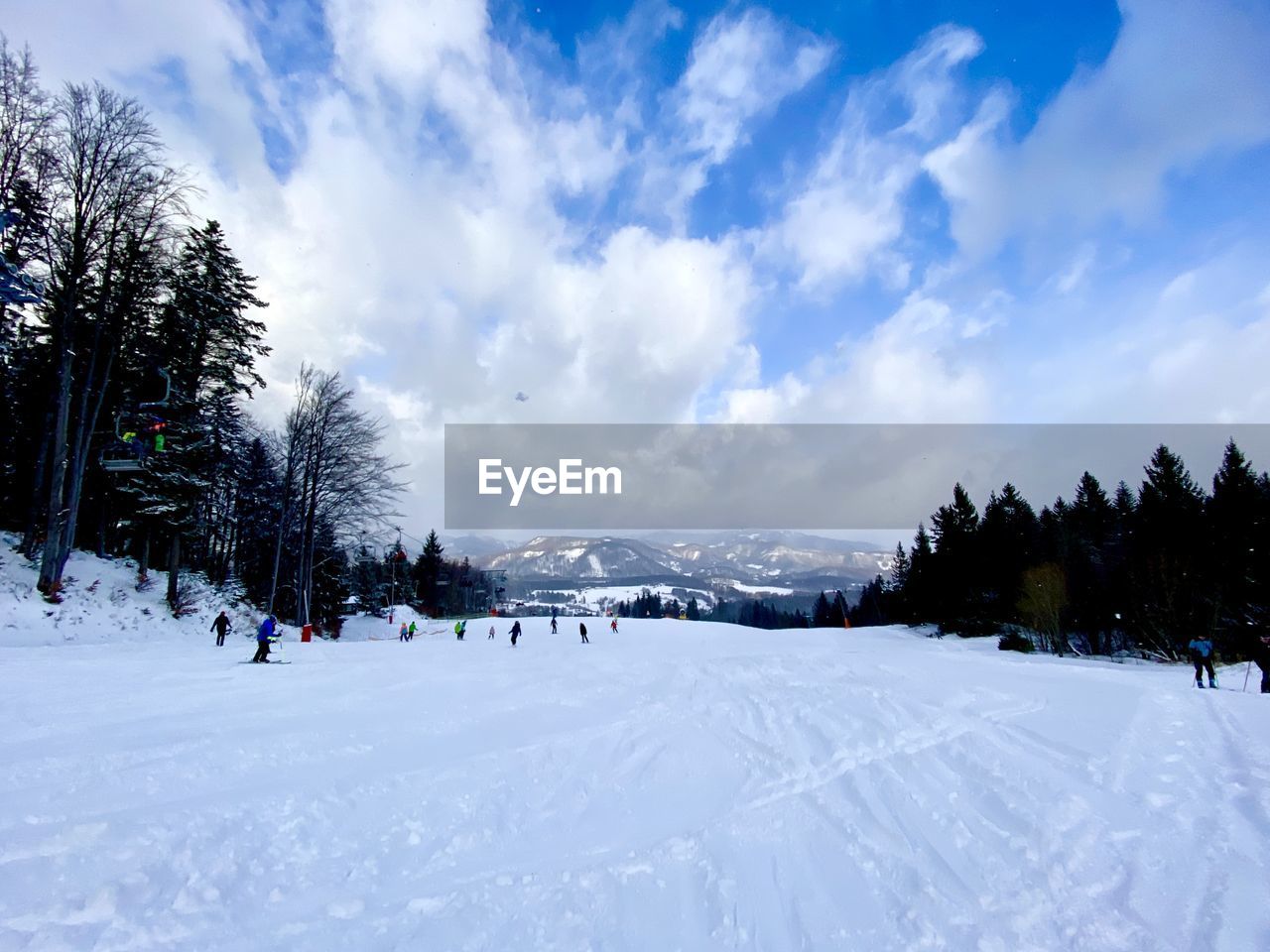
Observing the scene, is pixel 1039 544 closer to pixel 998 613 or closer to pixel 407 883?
pixel 998 613

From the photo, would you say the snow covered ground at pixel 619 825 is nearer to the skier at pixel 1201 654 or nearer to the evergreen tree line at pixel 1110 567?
the skier at pixel 1201 654

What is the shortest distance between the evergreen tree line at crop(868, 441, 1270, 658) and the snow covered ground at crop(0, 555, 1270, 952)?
592 inches

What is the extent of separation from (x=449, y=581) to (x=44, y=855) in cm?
8338

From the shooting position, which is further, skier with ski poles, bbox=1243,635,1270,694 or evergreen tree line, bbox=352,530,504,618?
evergreen tree line, bbox=352,530,504,618

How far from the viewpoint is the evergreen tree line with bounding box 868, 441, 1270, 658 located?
28047 millimetres

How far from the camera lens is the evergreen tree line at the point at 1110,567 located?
2805 cm

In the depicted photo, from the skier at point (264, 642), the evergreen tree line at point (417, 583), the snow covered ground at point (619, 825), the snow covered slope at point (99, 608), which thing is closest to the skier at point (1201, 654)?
the snow covered ground at point (619, 825)

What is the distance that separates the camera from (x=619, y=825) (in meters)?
4.91

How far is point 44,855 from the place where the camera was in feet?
12.3

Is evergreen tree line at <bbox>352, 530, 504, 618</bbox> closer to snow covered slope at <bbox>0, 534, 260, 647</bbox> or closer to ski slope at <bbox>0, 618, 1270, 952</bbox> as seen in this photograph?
snow covered slope at <bbox>0, 534, 260, 647</bbox>

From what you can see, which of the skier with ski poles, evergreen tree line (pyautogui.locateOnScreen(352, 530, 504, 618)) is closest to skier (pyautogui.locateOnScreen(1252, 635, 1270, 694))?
the skier with ski poles

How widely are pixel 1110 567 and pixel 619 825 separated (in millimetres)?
43866

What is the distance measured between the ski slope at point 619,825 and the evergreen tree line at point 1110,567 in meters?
14.9

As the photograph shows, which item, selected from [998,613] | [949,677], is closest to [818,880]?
[949,677]
